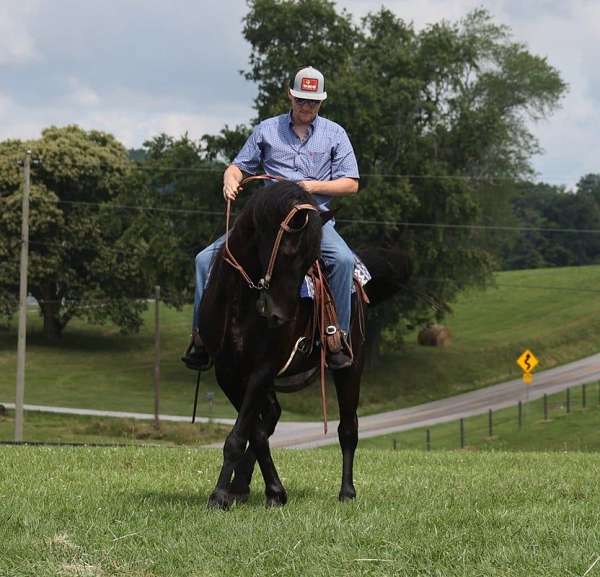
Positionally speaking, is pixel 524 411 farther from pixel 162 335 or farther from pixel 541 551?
pixel 541 551

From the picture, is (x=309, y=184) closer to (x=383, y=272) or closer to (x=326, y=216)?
(x=326, y=216)

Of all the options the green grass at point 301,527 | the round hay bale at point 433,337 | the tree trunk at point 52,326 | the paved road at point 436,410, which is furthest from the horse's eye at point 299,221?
the tree trunk at point 52,326

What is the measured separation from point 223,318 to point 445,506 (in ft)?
7.77

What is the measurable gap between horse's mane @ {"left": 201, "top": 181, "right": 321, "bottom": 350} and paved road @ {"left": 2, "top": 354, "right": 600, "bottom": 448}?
38.2 meters

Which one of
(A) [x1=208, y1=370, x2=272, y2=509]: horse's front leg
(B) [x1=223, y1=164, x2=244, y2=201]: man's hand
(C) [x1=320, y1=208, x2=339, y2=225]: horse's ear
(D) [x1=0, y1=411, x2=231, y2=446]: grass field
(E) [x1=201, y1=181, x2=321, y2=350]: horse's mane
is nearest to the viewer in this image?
(E) [x1=201, y1=181, x2=321, y2=350]: horse's mane

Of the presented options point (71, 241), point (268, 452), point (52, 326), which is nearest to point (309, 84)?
point (268, 452)

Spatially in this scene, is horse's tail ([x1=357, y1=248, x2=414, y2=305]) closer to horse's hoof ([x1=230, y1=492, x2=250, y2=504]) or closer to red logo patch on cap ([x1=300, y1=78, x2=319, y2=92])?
red logo patch on cap ([x1=300, y1=78, x2=319, y2=92])

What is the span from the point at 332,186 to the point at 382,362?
61696mm

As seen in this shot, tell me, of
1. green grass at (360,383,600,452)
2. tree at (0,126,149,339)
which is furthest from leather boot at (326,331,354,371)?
tree at (0,126,149,339)

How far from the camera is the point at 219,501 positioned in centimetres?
892

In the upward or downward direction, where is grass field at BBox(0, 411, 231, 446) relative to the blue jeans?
downward

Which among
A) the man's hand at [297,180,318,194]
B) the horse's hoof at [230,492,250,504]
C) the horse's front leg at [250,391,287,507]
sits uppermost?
the man's hand at [297,180,318,194]

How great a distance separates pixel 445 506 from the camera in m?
9.20

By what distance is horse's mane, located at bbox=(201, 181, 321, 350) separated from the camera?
8.70m
